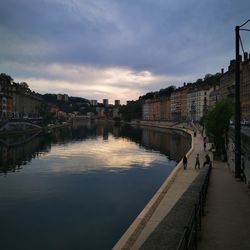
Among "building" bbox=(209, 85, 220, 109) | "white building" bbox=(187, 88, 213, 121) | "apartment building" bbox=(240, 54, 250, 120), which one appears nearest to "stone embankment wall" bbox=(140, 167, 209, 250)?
"apartment building" bbox=(240, 54, 250, 120)

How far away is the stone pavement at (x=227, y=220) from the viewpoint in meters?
13.0

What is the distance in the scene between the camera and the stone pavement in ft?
42.7

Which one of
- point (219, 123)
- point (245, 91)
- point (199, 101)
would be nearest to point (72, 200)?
point (219, 123)

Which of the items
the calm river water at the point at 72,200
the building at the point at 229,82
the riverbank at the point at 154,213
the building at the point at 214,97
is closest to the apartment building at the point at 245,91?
the building at the point at 229,82

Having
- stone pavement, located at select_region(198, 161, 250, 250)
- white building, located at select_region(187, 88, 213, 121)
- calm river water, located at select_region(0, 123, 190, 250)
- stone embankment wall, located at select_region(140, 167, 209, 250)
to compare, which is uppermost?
white building, located at select_region(187, 88, 213, 121)

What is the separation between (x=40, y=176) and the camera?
44.1m

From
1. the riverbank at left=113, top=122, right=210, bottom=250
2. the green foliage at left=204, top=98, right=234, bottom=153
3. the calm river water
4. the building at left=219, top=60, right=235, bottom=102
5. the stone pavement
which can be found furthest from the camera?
the building at left=219, top=60, right=235, bottom=102

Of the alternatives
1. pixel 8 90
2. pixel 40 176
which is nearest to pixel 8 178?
pixel 40 176

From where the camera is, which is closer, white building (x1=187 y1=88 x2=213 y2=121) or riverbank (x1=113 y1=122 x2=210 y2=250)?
riverbank (x1=113 y1=122 x2=210 y2=250)

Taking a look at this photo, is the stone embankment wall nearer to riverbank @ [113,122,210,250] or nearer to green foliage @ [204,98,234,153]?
riverbank @ [113,122,210,250]

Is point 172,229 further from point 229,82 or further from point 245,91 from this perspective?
point 229,82

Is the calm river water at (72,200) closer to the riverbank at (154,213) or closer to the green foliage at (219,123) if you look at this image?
the riverbank at (154,213)

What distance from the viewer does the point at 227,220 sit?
1608 centimetres

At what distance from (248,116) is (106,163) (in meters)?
59.8
